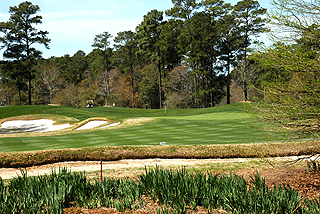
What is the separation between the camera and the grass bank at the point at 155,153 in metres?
12.3

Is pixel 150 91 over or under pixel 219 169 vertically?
over

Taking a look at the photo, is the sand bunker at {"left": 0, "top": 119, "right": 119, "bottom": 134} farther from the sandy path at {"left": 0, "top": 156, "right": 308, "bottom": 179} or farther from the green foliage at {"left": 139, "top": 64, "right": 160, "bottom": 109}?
the green foliage at {"left": 139, "top": 64, "right": 160, "bottom": 109}

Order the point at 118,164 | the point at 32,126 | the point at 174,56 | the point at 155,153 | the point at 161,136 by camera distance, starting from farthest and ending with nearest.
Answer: the point at 174,56 < the point at 32,126 < the point at 161,136 < the point at 155,153 < the point at 118,164

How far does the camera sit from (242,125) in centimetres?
1830

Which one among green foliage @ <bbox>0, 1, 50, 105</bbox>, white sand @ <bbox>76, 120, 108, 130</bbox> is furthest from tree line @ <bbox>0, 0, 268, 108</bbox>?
white sand @ <bbox>76, 120, 108, 130</bbox>

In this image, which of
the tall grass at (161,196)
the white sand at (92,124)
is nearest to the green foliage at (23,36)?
the white sand at (92,124)

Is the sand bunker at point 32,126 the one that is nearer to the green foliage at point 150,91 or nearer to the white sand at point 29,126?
the white sand at point 29,126

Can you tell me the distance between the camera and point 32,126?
2728 cm

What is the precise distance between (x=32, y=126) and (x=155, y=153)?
1863 centimetres

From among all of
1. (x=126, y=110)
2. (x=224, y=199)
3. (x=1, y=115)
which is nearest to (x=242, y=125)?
(x=224, y=199)

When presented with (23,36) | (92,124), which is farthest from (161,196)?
(23,36)

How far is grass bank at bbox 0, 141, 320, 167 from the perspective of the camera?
1225 cm

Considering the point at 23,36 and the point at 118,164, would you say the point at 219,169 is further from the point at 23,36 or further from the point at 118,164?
the point at 23,36

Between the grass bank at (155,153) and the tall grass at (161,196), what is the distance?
6167 millimetres
